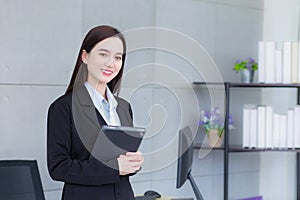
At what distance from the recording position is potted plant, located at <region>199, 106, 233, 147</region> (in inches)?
161

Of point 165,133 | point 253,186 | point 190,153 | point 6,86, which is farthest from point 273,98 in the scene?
point 6,86

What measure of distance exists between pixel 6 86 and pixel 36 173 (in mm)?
590

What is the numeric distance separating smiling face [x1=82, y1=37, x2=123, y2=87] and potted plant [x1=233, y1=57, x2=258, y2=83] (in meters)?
2.23

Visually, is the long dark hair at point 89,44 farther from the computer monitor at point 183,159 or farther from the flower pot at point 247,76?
the flower pot at point 247,76

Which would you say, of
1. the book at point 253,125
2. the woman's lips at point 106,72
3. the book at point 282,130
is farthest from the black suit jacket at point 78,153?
the book at point 282,130

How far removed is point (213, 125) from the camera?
4117mm

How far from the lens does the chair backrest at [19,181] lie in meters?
2.69

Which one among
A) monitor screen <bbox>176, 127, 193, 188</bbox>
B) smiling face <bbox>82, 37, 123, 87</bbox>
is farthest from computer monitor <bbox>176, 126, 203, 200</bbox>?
smiling face <bbox>82, 37, 123, 87</bbox>

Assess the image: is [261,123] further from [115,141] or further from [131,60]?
[115,141]

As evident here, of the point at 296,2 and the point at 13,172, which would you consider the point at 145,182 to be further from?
the point at 296,2

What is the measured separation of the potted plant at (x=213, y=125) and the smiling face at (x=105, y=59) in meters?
2.02

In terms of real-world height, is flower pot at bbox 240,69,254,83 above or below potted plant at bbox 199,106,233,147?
above

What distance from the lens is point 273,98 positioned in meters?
4.67

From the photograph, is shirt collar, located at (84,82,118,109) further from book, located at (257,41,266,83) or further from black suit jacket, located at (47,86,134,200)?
book, located at (257,41,266,83)
